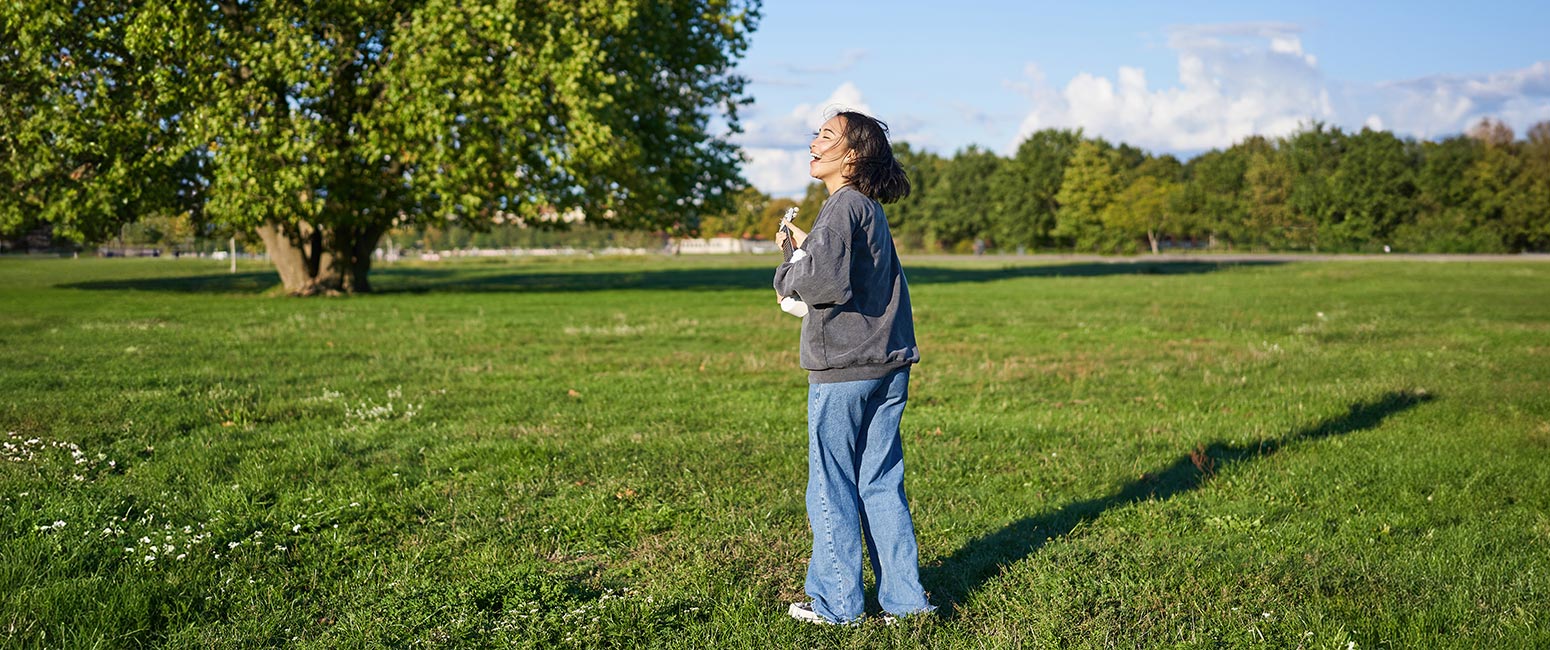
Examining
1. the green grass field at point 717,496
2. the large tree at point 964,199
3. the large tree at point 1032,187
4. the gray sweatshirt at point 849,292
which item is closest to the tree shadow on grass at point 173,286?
the green grass field at point 717,496

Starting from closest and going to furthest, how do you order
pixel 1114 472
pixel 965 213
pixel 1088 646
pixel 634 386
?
pixel 1088 646, pixel 1114 472, pixel 634 386, pixel 965 213

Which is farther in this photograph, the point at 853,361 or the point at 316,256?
the point at 316,256

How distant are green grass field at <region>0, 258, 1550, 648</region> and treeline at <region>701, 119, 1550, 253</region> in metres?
62.0

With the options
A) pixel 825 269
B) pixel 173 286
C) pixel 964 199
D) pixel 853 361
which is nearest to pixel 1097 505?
pixel 853 361

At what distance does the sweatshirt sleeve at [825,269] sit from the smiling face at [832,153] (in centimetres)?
26

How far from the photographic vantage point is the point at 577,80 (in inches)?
1068

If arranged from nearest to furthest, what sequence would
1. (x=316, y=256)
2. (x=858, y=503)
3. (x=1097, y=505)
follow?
(x=858, y=503), (x=1097, y=505), (x=316, y=256)

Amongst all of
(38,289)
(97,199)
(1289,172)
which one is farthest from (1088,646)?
Result: (1289,172)

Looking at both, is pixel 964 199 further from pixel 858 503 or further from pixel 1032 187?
pixel 858 503

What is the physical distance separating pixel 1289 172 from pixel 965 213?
32.7 meters

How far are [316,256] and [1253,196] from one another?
82.8 m

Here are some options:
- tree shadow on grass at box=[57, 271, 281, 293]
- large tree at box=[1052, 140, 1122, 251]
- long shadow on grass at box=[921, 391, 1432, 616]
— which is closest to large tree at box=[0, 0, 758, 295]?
tree shadow on grass at box=[57, 271, 281, 293]

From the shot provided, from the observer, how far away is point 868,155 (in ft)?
14.9

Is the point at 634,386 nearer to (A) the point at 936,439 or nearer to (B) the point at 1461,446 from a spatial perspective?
(A) the point at 936,439
